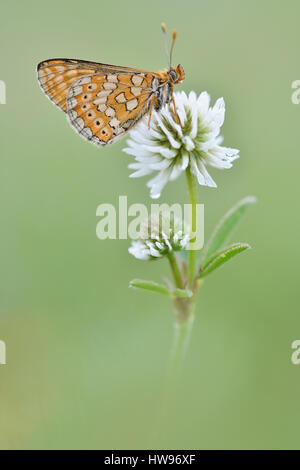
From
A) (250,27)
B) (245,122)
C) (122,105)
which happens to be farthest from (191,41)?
(122,105)

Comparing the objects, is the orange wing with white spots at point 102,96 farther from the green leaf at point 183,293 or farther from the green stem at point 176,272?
the green leaf at point 183,293

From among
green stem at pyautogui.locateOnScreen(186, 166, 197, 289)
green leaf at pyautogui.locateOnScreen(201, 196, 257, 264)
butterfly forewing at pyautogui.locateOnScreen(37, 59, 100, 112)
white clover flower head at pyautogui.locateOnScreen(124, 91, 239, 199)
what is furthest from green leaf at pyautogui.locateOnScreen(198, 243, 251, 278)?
butterfly forewing at pyautogui.locateOnScreen(37, 59, 100, 112)

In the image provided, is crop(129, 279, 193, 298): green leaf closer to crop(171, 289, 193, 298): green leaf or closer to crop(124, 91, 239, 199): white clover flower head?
crop(171, 289, 193, 298): green leaf

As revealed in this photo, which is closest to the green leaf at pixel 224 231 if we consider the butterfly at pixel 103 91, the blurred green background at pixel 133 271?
the butterfly at pixel 103 91

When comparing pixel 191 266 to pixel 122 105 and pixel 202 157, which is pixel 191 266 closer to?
pixel 202 157

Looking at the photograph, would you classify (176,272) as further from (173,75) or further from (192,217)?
(173,75)

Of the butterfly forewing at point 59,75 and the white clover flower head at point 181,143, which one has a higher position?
the butterfly forewing at point 59,75

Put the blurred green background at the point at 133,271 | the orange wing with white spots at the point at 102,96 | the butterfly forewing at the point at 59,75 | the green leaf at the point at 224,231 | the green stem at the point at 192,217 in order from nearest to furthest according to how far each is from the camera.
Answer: the green stem at the point at 192,217 → the green leaf at the point at 224,231 → the orange wing with white spots at the point at 102,96 → the butterfly forewing at the point at 59,75 → the blurred green background at the point at 133,271
